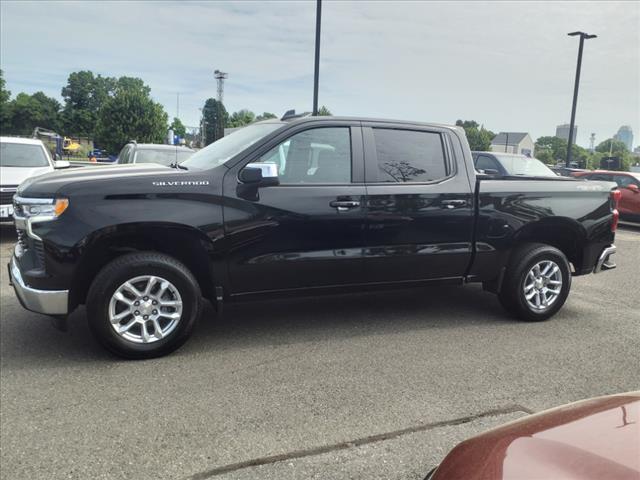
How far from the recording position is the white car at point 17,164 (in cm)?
903

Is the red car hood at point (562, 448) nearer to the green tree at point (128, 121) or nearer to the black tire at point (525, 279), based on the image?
the black tire at point (525, 279)

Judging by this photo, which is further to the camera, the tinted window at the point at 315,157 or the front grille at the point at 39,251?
the tinted window at the point at 315,157

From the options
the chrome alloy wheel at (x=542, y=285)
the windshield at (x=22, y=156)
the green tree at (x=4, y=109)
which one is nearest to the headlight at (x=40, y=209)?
the chrome alloy wheel at (x=542, y=285)

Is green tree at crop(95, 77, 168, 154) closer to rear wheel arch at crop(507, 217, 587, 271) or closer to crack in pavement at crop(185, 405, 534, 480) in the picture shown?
rear wheel arch at crop(507, 217, 587, 271)

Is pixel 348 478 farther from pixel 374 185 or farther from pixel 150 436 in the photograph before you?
pixel 374 185

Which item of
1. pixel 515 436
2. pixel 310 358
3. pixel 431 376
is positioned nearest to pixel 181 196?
pixel 310 358

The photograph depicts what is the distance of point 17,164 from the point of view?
9930 millimetres

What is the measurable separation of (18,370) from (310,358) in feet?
6.95

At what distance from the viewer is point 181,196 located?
13.4 ft

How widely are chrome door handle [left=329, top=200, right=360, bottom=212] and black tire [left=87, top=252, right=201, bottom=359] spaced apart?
1.29 metres

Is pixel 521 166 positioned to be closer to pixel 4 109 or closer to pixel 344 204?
pixel 344 204

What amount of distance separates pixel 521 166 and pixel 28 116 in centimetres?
9641

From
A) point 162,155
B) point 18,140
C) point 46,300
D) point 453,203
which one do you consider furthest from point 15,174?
point 453,203

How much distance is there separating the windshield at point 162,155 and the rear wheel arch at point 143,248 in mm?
6481
